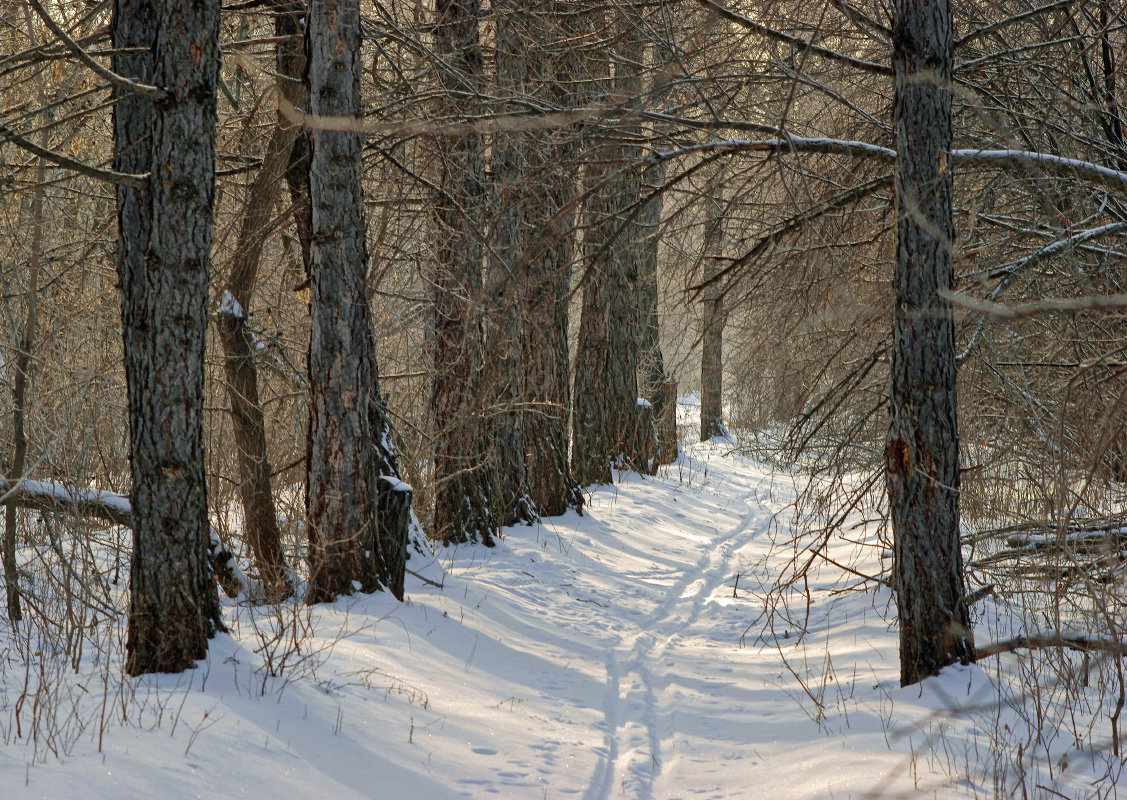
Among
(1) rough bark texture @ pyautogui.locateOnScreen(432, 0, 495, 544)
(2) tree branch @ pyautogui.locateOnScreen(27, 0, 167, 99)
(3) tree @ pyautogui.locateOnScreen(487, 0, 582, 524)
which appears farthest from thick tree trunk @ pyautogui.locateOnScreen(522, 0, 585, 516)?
(2) tree branch @ pyautogui.locateOnScreen(27, 0, 167, 99)

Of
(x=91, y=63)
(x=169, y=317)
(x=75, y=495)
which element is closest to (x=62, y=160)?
(x=91, y=63)

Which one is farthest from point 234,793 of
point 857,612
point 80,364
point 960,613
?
point 80,364

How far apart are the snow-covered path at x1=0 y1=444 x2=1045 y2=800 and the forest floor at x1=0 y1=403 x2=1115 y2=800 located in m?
0.02

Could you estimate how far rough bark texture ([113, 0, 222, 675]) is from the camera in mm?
4500

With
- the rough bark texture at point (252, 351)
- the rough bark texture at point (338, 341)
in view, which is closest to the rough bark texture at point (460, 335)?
the rough bark texture at point (252, 351)

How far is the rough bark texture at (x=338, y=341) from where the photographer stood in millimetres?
6297

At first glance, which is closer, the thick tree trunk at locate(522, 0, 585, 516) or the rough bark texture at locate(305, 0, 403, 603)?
the rough bark texture at locate(305, 0, 403, 603)

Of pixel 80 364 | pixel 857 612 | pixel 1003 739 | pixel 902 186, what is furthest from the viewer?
pixel 80 364

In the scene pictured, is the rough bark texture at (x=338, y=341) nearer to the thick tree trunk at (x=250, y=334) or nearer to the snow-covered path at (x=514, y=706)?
the snow-covered path at (x=514, y=706)

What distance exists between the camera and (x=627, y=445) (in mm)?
14648

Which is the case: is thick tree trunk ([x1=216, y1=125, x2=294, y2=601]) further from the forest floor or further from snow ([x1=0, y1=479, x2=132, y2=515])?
snow ([x1=0, y1=479, x2=132, y2=515])

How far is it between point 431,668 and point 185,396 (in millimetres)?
2353

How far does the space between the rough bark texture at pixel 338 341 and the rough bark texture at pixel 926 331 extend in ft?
11.7

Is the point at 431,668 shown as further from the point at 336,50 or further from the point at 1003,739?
the point at 336,50
